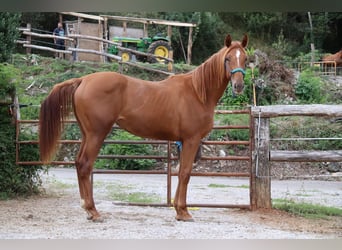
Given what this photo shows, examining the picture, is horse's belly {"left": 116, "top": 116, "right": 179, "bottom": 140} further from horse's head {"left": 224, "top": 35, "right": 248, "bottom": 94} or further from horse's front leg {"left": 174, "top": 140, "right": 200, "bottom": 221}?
horse's head {"left": 224, "top": 35, "right": 248, "bottom": 94}

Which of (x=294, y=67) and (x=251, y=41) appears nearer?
(x=294, y=67)

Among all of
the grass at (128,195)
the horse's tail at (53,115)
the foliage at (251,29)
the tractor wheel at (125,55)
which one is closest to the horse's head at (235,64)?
the horse's tail at (53,115)

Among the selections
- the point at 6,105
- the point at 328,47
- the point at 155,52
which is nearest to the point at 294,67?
the point at 328,47

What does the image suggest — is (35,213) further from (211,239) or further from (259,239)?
(259,239)

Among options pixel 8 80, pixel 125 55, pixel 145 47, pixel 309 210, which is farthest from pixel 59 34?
pixel 309 210

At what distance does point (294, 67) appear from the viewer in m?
8.98

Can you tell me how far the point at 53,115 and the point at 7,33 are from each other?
1.40 metres

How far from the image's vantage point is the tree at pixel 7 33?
16.0 ft

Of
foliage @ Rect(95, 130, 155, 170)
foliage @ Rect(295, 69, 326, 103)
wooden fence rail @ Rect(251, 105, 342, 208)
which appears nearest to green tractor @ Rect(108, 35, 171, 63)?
foliage @ Rect(95, 130, 155, 170)

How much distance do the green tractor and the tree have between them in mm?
3062

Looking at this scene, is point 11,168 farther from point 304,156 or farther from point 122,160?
point 304,156

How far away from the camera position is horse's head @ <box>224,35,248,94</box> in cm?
391

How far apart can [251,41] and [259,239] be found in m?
6.67

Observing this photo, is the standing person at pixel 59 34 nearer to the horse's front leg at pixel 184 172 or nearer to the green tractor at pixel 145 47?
the green tractor at pixel 145 47
